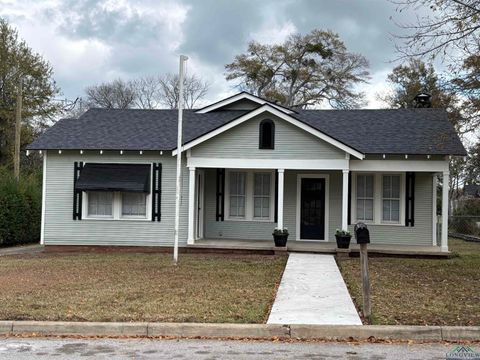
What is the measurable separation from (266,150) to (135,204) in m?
4.63

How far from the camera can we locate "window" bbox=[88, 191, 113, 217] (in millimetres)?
17938

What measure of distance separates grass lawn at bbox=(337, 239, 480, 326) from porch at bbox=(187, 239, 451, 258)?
0.38 meters

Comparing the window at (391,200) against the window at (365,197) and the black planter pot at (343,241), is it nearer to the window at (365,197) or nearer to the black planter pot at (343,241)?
the window at (365,197)

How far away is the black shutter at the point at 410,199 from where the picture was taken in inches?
694

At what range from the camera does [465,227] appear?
2953 centimetres

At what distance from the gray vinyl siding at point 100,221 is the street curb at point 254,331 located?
32.3 ft

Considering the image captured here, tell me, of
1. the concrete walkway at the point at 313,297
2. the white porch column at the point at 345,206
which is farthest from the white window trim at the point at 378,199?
the concrete walkway at the point at 313,297

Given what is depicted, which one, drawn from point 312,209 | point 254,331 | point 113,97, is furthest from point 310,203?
point 113,97

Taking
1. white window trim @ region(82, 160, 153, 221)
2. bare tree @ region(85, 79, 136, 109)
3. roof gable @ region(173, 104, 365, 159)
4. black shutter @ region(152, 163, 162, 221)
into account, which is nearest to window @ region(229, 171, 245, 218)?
roof gable @ region(173, 104, 365, 159)

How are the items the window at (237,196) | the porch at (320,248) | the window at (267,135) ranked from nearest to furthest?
the porch at (320,248) → the window at (267,135) → the window at (237,196)

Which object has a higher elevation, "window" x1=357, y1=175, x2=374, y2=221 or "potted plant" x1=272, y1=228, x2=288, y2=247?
"window" x1=357, y1=175, x2=374, y2=221

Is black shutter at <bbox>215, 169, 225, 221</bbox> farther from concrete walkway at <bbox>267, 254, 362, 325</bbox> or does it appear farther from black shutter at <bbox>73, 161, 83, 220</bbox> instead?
concrete walkway at <bbox>267, 254, 362, 325</bbox>

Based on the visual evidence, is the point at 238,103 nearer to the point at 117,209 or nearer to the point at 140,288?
the point at 117,209

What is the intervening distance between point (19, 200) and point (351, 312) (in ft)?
56.0
